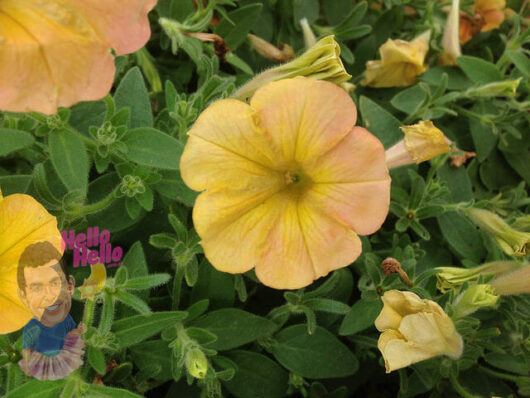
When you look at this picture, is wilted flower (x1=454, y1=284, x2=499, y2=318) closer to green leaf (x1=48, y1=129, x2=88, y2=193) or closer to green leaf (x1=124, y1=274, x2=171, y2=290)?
green leaf (x1=124, y1=274, x2=171, y2=290)

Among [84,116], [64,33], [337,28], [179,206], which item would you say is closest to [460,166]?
[337,28]

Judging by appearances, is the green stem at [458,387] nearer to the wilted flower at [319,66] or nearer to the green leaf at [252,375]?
the green leaf at [252,375]

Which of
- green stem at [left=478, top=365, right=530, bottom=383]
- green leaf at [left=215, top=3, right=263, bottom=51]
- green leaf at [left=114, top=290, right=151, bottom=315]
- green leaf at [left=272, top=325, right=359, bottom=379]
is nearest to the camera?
green leaf at [left=114, top=290, right=151, bottom=315]

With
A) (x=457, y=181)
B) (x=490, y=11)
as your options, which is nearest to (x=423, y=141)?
(x=457, y=181)

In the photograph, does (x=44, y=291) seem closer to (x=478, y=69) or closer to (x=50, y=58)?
(x=50, y=58)

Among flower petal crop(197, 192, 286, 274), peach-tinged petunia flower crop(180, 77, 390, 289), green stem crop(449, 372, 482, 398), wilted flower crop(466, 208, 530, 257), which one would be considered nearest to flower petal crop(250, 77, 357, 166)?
peach-tinged petunia flower crop(180, 77, 390, 289)

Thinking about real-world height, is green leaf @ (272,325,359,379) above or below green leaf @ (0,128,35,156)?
below

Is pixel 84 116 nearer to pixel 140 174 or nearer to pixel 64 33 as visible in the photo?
pixel 140 174
